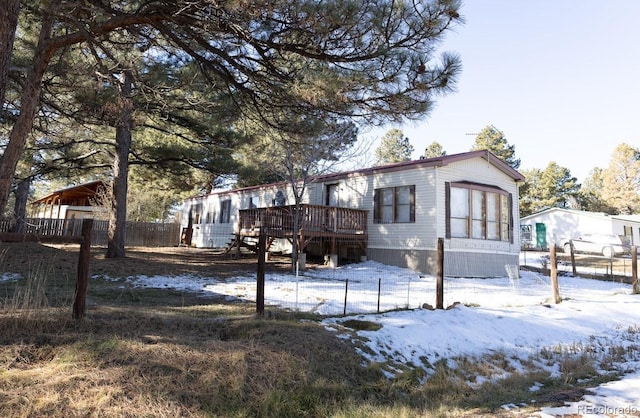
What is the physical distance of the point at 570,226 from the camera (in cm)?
3133

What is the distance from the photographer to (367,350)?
4.95m

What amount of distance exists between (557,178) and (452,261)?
3573 cm

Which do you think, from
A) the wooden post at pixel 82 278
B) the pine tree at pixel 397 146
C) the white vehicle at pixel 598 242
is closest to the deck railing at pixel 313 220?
the wooden post at pixel 82 278

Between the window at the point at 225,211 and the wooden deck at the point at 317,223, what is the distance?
8517 millimetres

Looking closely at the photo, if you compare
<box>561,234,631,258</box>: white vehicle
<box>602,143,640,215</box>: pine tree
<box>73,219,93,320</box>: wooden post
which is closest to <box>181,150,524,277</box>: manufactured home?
<box>73,219,93,320</box>: wooden post

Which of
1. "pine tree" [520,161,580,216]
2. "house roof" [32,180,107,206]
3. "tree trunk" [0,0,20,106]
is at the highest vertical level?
"pine tree" [520,161,580,216]

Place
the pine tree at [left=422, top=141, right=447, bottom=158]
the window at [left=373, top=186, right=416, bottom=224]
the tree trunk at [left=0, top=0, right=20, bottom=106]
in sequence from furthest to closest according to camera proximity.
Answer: the pine tree at [left=422, top=141, right=447, bottom=158]
the window at [left=373, top=186, right=416, bottom=224]
the tree trunk at [left=0, top=0, right=20, bottom=106]

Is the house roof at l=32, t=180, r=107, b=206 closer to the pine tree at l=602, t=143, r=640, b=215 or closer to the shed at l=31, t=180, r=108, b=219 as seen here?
the shed at l=31, t=180, r=108, b=219

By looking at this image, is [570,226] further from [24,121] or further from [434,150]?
[24,121]

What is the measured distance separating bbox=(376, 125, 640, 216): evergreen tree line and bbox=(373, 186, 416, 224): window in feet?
69.8

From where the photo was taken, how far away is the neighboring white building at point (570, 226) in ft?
98.2

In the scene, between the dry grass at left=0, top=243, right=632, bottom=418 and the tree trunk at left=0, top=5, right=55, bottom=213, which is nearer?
the dry grass at left=0, top=243, right=632, bottom=418

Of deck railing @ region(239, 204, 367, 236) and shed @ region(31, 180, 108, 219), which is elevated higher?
shed @ region(31, 180, 108, 219)

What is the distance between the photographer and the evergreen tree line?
38.2 meters
